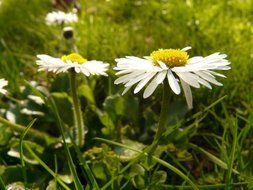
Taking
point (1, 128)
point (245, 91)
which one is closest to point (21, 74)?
point (1, 128)

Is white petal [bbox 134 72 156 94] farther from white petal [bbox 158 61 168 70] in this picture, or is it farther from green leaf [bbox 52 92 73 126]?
green leaf [bbox 52 92 73 126]

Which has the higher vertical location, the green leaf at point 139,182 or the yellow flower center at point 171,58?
the yellow flower center at point 171,58

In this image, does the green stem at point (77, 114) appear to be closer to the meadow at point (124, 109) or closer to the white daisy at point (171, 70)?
the meadow at point (124, 109)

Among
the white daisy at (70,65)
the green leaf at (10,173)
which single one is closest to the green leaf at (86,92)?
the white daisy at (70,65)

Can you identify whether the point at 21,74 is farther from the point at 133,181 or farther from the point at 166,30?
the point at 133,181

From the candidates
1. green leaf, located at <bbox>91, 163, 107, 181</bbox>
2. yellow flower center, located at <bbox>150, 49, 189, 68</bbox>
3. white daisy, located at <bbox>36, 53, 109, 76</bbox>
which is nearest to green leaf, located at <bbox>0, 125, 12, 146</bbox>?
white daisy, located at <bbox>36, 53, 109, 76</bbox>

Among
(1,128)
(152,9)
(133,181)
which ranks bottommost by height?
(133,181)
